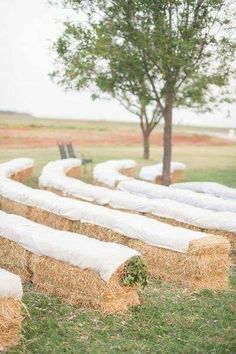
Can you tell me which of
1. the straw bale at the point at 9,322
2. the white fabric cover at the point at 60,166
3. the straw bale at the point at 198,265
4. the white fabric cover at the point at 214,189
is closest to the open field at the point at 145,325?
the straw bale at the point at 9,322

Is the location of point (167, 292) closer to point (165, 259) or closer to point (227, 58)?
point (165, 259)

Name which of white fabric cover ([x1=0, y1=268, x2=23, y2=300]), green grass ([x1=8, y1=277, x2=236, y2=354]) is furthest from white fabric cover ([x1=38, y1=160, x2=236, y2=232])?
white fabric cover ([x1=0, y1=268, x2=23, y2=300])

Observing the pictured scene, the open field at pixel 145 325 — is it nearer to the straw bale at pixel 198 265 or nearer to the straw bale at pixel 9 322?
the straw bale at pixel 9 322

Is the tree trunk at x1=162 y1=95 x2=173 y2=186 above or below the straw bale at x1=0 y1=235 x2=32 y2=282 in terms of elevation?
above

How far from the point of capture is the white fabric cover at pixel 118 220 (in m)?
11.0

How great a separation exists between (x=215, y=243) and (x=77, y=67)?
44.5 feet

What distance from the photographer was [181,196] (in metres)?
16.7

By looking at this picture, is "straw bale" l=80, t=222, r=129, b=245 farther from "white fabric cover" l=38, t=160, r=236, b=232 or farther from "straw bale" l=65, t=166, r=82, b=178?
"straw bale" l=65, t=166, r=82, b=178

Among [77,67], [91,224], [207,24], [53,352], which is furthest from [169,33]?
[53,352]

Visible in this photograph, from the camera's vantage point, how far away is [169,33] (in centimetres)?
1978

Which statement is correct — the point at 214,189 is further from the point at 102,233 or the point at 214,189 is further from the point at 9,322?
the point at 9,322

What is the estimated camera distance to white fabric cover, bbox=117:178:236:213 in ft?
49.9

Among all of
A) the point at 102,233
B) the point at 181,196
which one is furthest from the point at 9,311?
the point at 181,196

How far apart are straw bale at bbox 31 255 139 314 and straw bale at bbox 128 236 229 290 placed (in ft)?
5.51
